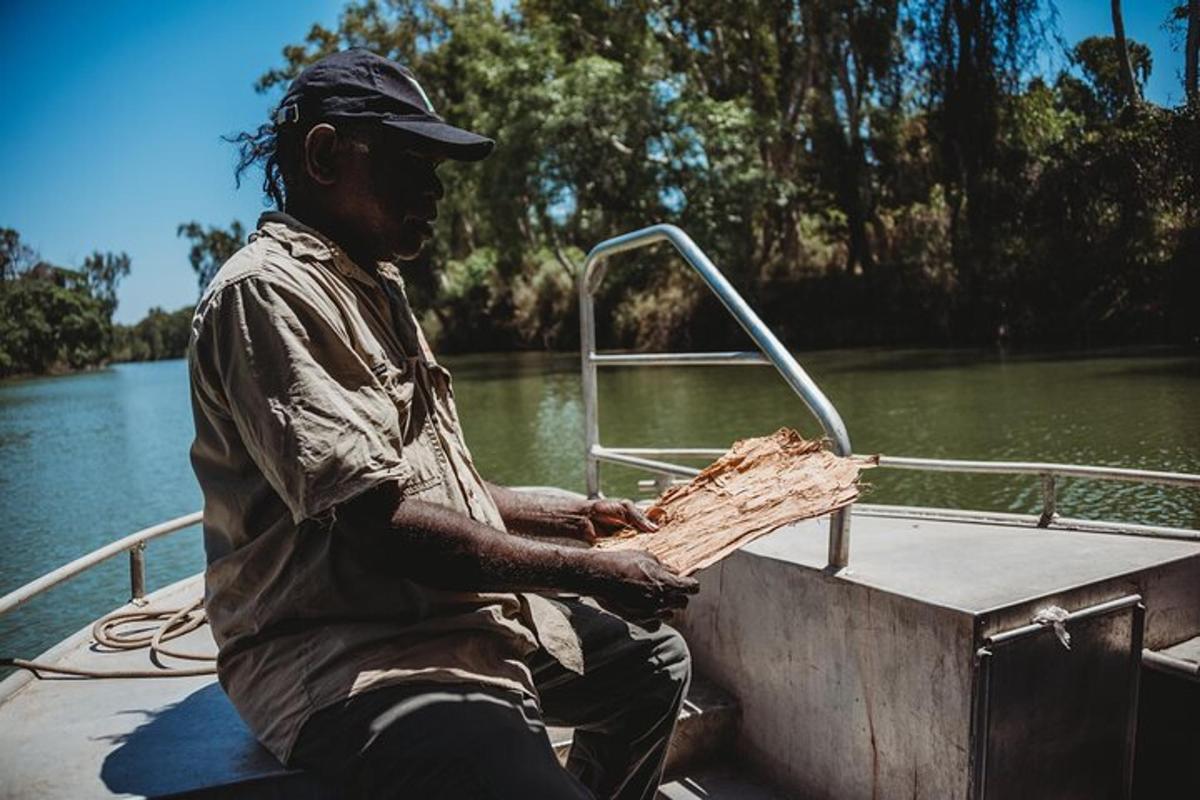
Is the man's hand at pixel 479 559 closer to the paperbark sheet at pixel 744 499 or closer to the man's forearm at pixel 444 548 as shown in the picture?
the man's forearm at pixel 444 548

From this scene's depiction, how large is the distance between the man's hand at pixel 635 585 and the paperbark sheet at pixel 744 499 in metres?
0.07

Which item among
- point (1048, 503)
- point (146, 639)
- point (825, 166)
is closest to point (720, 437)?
point (1048, 503)

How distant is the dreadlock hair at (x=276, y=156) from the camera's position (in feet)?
5.02

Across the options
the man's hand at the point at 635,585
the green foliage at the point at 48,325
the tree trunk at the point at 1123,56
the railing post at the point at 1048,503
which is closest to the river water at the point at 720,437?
the green foliage at the point at 48,325

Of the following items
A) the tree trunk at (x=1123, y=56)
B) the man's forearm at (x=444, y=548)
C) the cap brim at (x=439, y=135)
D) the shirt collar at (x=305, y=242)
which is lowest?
the man's forearm at (x=444, y=548)

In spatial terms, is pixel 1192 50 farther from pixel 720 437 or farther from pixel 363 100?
pixel 363 100

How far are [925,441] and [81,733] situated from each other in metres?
10.3

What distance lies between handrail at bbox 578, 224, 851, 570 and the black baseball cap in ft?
2.82

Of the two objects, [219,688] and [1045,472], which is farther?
[1045,472]

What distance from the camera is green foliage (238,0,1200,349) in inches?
701

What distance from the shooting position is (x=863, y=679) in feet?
6.79

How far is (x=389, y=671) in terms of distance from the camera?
135 cm

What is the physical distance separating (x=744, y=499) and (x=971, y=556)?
789 mm

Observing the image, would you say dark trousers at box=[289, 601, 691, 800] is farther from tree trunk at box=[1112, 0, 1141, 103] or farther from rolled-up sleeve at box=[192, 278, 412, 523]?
tree trunk at box=[1112, 0, 1141, 103]
